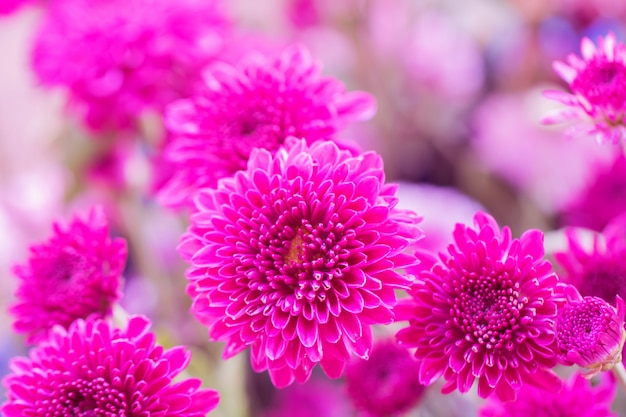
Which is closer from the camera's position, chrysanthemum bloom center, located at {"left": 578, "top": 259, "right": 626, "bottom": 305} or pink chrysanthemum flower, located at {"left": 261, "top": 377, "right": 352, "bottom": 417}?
chrysanthemum bloom center, located at {"left": 578, "top": 259, "right": 626, "bottom": 305}

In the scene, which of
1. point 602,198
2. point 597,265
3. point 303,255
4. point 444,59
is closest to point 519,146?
point 444,59

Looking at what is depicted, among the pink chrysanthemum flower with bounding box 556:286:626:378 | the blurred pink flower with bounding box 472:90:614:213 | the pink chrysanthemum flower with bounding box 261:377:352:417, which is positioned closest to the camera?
the pink chrysanthemum flower with bounding box 556:286:626:378

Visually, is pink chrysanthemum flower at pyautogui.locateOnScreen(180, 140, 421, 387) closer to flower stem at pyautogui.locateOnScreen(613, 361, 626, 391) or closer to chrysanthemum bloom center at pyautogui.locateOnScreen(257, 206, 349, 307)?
chrysanthemum bloom center at pyautogui.locateOnScreen(257, 206, 349, 307)

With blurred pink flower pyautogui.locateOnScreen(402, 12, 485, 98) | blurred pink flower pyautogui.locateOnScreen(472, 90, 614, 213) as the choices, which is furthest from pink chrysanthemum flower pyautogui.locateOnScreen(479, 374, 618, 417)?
blurred pink flower pyautogui.locateOnScreen(402, 12, 485, 98)

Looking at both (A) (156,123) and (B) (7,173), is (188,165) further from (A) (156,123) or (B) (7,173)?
(B) (7,173)

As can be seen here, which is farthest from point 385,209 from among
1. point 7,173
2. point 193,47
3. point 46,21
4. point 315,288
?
point 7,173

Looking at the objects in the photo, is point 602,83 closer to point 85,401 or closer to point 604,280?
point 604,280

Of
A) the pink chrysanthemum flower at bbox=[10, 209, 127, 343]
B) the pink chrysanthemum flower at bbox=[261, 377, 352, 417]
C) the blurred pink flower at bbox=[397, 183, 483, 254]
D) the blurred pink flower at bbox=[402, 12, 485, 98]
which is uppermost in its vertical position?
the blurred pink flower at bbox=[402, 12, 485, 98]

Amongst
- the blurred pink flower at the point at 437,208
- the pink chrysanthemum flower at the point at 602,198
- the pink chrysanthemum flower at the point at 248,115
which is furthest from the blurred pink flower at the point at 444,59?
the pink chrysanthemum flower at the point at 248,115
